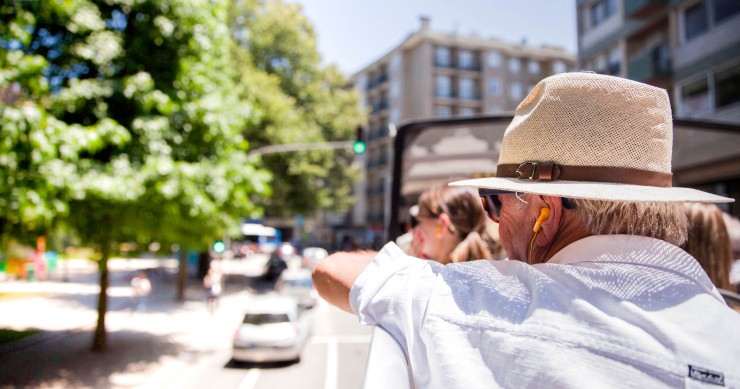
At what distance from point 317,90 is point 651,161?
26.4 metres

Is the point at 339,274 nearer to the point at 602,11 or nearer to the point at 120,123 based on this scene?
the point at 120,123

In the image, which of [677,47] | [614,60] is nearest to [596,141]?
[677,47]

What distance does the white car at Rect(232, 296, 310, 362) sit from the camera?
8.60m

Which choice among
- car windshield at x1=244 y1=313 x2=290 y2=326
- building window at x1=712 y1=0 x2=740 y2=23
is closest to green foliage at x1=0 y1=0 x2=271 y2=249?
car windshield at x1=244 y1=313 x2=290 y2=326

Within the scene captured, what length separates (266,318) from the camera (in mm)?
9844

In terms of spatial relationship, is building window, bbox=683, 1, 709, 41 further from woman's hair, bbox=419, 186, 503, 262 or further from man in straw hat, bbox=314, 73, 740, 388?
man in straw hat, bbox=314, 73, 740, 388

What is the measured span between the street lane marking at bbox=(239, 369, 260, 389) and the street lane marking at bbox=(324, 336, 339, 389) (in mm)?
1039

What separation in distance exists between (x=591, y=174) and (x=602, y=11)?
21.9m

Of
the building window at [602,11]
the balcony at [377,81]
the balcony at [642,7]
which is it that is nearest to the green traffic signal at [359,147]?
the balcony at [642,7]

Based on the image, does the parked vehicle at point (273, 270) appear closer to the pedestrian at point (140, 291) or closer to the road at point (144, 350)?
the pedestrian at point (140, 291)

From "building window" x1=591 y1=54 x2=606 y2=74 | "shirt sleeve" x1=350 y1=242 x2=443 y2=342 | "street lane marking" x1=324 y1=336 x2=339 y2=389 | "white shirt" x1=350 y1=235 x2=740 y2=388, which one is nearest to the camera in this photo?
"white shirt" x1=350 y1=235 x2=740 y2=388

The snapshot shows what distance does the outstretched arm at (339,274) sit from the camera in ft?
3.95

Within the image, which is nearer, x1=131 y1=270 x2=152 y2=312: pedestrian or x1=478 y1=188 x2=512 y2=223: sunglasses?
x1=478 y1=188 x2=512 y2=223: sunglasses

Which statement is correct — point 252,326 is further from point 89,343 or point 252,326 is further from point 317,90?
point 317,90
